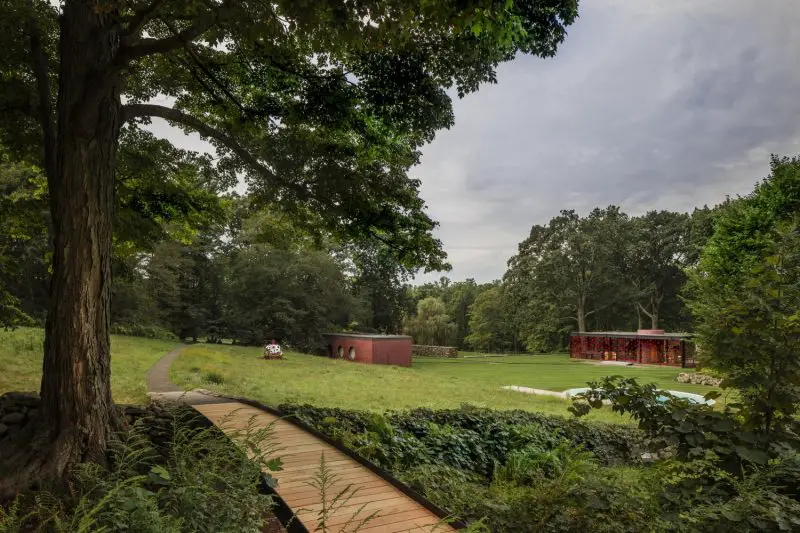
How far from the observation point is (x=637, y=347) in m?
36.0

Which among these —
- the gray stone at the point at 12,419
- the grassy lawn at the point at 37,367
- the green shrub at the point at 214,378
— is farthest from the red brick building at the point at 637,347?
the gray stone at the point at 12,419

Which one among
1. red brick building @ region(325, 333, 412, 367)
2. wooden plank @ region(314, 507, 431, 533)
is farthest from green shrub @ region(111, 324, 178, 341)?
wooden plank @ region(314, 507, 431, 533)

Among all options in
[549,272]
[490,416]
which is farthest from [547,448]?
[549,272]

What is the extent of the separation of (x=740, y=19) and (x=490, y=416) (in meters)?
9.48

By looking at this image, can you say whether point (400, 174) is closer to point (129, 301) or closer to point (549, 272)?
point (129, 301)

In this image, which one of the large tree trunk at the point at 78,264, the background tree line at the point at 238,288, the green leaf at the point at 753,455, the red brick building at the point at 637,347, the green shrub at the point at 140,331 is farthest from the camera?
the red brick building at the point at 637,347

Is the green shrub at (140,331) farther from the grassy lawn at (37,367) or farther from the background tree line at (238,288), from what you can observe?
the grassy lawn at (37,367)

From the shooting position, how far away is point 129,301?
32.2m

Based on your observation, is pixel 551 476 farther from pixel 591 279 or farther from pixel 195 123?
pixel 591 279

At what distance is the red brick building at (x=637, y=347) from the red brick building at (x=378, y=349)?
18116 millimetres

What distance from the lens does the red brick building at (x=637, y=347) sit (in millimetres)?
31939

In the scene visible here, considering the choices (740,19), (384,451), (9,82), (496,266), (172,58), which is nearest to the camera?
(9,82)

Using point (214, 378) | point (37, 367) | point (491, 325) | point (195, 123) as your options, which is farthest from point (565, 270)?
point (195, 123)

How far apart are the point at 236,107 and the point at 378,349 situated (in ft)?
73.8
